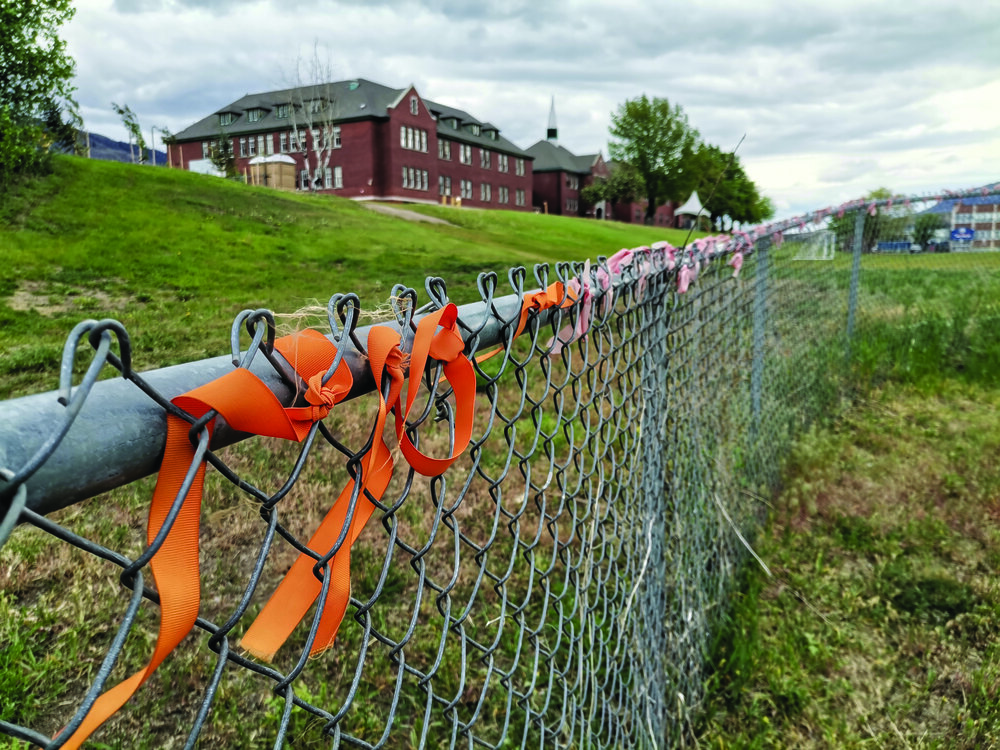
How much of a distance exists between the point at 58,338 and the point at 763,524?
6.40 metres

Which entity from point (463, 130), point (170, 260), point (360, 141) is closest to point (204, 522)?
point (170, 260)

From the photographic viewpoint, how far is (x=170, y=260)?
11.1 m

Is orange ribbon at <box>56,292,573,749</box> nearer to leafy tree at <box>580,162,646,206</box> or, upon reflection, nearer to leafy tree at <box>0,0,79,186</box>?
leafy tree at <box>0,0,79,186</box>

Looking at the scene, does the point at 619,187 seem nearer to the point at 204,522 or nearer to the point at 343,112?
the point at 343,112

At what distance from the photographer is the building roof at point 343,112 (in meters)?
A: 44.9

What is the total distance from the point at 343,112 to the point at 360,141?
2706 millimetres

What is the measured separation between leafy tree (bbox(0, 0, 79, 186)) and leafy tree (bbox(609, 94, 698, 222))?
157ft

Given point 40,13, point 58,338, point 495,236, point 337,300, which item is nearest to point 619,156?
point 495,236

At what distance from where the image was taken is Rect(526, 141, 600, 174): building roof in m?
63.8

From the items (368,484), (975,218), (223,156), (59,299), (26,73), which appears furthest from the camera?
(223,156)

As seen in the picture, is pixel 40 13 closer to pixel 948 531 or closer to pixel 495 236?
pixel 495 236

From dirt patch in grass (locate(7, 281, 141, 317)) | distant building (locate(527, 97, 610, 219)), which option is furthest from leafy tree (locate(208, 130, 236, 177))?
dirt patch in grass (locate(7, 281, 141, 317))

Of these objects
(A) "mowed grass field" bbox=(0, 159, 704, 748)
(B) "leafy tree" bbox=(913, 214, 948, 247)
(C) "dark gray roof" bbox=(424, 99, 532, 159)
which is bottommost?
(A) "mowed grass field" bbox=(0, 159, 704, 748)

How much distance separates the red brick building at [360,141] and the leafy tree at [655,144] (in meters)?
12.6
